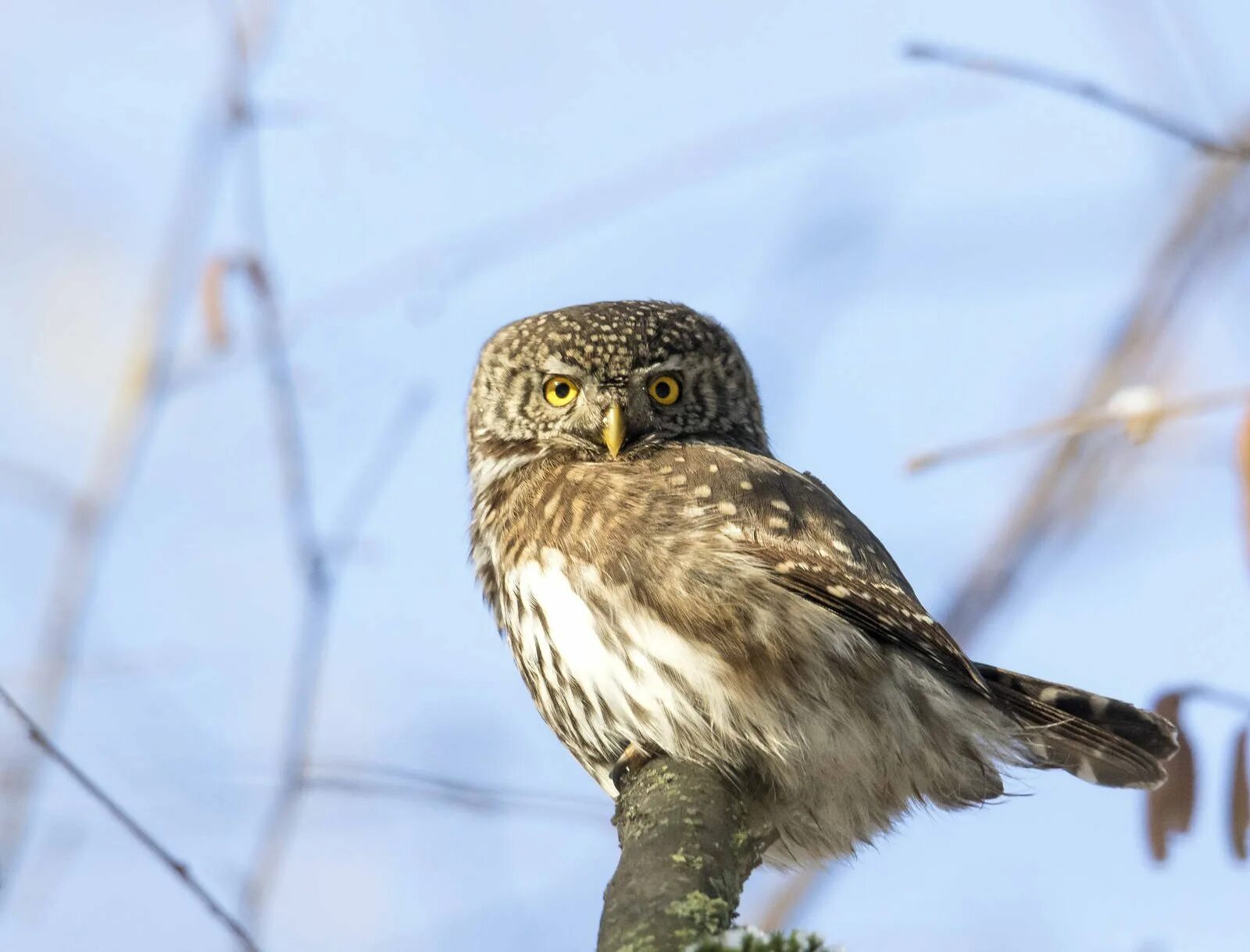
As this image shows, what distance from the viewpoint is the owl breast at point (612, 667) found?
371cm

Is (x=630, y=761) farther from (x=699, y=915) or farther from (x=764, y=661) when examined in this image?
(x=699, y=915)

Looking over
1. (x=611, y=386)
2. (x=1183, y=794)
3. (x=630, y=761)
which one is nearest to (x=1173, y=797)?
(x=1183, y=794)

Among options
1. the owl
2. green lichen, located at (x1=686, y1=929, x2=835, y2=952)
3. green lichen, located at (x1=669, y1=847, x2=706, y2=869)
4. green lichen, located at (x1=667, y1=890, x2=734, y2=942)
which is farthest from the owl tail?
green lichen, located at (x1=686, y1=929, x2=835, y2=952)

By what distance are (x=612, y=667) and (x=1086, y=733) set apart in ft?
4.32

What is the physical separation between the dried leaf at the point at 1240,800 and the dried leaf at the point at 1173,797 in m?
0.11

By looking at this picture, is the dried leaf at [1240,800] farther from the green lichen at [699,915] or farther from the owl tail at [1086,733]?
the green lichen at [699,915]

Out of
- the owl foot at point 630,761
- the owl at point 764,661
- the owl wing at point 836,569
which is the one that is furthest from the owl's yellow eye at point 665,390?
the owl foot at point 630,761

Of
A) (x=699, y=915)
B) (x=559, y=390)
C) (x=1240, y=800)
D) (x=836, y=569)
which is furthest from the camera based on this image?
(x=559, y=390)

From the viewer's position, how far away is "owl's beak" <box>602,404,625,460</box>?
175 inches

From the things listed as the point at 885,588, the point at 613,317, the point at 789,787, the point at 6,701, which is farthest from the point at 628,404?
the point at 6,701

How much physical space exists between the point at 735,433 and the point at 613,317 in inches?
23.6

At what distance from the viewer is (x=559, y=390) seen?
4828 mm

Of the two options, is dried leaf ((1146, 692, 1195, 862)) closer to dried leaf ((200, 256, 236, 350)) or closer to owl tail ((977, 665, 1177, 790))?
owl tail ((977, 665, 1177, 790))

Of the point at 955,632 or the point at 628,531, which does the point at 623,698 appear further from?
the point at 955,632
